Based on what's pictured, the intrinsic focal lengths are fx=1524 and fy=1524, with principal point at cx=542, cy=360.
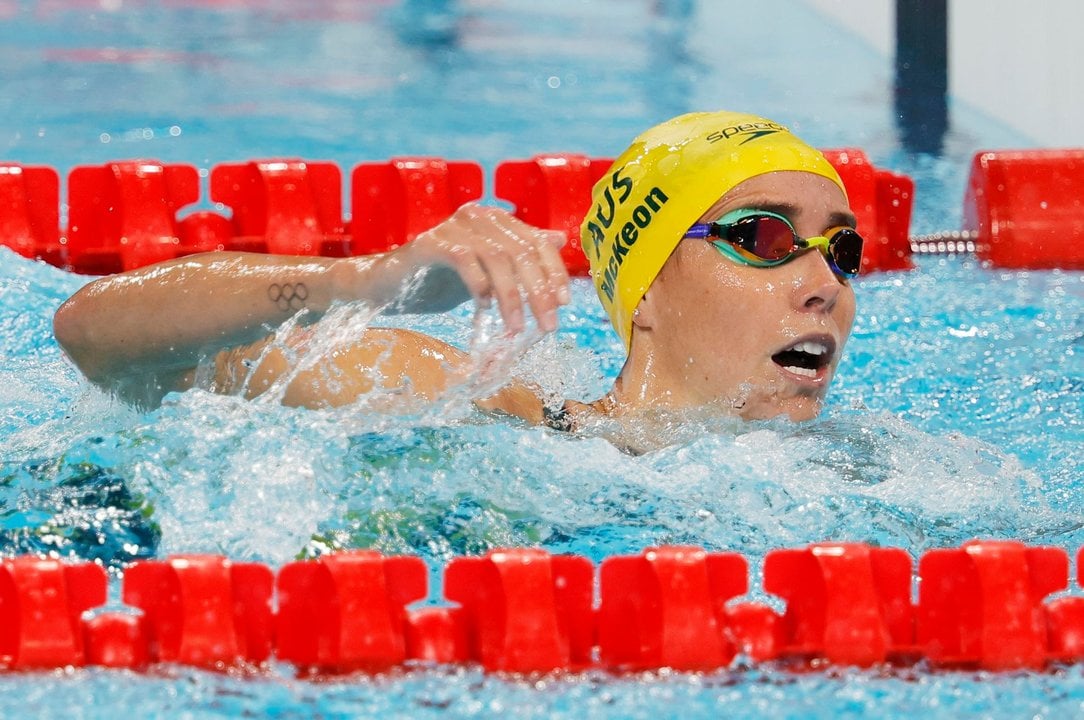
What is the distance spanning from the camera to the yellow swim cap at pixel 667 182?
8.52 feet

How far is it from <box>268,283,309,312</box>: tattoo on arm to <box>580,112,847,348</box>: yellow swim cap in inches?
33.0

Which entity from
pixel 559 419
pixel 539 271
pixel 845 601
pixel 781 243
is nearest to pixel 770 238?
pixel 781 243

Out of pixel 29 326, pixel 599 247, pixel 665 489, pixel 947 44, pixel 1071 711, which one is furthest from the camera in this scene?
pixel 947 44

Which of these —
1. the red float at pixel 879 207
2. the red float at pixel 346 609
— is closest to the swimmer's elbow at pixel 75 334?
the red float at pixel 346 609

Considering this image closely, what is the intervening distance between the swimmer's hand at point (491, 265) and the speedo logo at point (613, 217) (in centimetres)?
80

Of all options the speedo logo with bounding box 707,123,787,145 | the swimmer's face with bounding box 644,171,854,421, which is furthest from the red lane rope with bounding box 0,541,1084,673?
the speedo logo with bounding box 707,123,787,145

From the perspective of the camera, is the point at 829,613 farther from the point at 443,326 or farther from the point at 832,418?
the point at 443,326

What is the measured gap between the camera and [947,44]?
670cm

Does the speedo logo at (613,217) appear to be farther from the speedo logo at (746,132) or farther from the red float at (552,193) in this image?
the red float at (552,193)

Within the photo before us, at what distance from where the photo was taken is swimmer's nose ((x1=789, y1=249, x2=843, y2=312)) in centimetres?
249

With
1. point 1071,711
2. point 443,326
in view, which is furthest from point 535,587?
point 443,326

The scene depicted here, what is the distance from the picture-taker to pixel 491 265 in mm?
1812

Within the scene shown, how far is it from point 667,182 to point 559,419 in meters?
0.46

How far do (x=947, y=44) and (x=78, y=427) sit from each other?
507 cm
